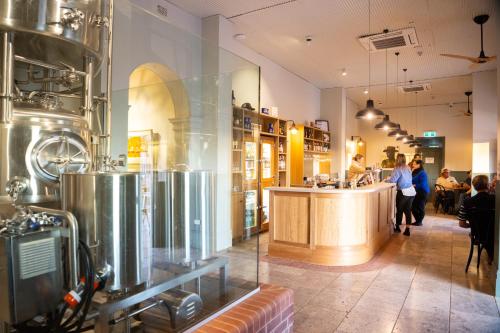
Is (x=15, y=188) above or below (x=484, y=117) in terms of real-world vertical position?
below

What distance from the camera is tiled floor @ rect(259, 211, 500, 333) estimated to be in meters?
2.89

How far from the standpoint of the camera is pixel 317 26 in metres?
5.47

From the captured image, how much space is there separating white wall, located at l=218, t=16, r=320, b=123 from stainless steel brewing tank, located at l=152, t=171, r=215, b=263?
409cm

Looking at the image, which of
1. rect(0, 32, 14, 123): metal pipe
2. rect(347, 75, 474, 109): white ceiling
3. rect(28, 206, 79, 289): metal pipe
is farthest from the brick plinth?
rect(347, 75, 474, 109): white ceiling

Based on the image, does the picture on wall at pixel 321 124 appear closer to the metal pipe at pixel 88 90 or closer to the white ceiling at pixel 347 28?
the white ceiling at pixel 347 28

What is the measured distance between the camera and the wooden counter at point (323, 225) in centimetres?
452

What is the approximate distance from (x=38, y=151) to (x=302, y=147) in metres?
6.97

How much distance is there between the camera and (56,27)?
4.14ft

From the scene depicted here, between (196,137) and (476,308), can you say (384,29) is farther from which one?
(196,137)

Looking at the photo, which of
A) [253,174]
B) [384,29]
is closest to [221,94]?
[253,174]

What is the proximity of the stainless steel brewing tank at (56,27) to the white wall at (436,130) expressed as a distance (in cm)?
1244

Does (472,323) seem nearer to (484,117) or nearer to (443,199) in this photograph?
(484,117)

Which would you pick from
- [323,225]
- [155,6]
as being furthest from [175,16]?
[323,225]

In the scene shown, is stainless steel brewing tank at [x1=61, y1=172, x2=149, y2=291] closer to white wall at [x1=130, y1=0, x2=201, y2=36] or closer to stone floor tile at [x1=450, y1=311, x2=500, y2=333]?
stone floor tile at [x1=450, y1=311, x2=500, y2=333]
